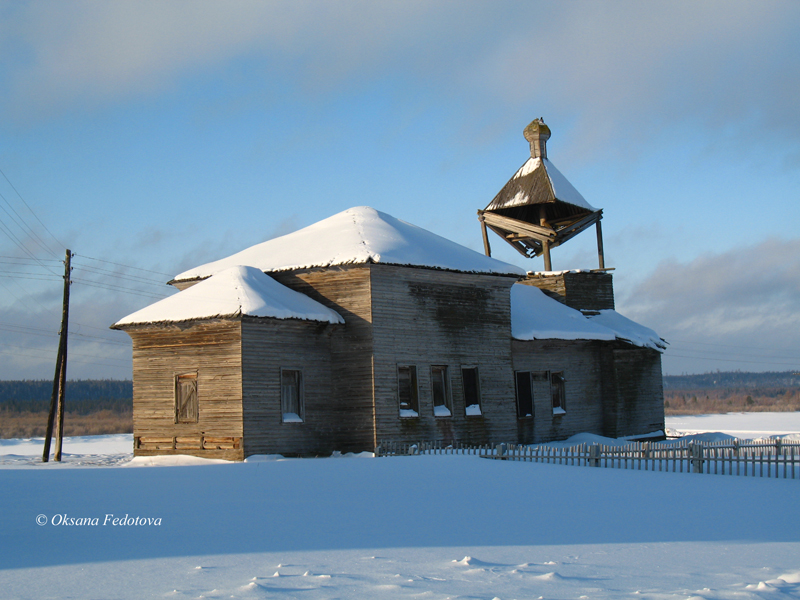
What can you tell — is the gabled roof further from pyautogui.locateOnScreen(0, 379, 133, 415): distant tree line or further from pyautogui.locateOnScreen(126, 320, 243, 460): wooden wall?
pyautogui.locateOnScreen(0, 379, 133, 415): distant tree line

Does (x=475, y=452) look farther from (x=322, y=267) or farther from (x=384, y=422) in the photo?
(x=322, y=267)

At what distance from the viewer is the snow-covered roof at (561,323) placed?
2614 centimetres

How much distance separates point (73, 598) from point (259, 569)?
1.76 metres

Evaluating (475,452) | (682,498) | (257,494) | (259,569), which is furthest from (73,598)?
(475,452)

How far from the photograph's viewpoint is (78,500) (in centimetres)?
1159

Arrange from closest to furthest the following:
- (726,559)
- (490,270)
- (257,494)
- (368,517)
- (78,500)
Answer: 1. (726,559)
2. (368,517)
3. (78,500)
4. (257,494)
5. (490,270)

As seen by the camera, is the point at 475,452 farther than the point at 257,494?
Yes

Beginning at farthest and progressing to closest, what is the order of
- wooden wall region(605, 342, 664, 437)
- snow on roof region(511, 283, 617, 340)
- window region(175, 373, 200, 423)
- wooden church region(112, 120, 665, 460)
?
wooden wall region(605, 342, 664, 437), snow on roof region(511, 283, 617, 340), window region(175, 373, 200, 423), wooden church region(112, 120, 665, 460)

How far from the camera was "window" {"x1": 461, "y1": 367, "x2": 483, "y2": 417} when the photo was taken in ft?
77.8

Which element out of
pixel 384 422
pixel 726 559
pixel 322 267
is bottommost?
pixel 726 559

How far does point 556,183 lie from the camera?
108 feet

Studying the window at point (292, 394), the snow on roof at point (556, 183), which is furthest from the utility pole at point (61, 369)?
the snow on roof at point (556, 183)

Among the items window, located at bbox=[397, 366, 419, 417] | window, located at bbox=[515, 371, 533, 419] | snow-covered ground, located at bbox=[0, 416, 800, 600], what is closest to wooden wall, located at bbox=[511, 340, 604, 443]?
window, located at bbox=[515, 371, 533, 419]

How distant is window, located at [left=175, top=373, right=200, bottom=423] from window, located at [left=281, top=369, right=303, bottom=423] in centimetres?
228
